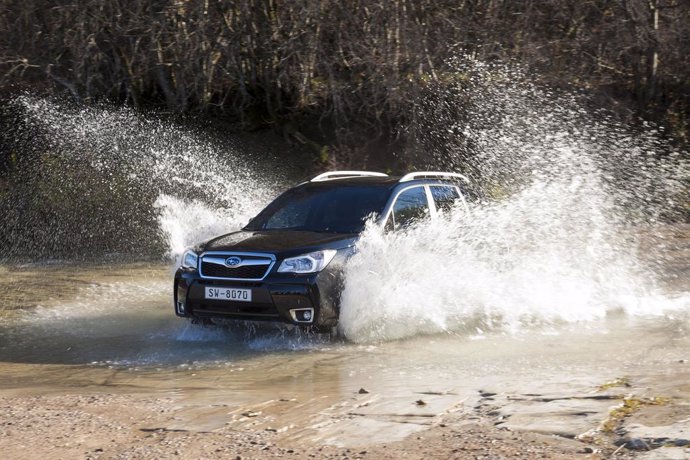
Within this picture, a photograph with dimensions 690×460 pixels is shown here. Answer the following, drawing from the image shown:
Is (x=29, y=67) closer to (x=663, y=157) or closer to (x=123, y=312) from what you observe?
(x=123, y=312)

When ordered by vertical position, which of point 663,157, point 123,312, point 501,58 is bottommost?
point 123,312

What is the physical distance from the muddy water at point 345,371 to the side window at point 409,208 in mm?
1176

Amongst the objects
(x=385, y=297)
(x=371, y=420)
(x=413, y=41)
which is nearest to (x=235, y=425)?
(x=371, y=420)

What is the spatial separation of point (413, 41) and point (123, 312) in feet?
32.3

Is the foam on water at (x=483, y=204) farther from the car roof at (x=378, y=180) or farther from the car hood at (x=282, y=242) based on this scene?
the car roof at (x=378, y=180)

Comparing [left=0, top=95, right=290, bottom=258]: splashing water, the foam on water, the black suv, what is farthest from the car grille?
[left=0, top=95, right=290, bottom=258]: splashing water

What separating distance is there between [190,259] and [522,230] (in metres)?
3.83

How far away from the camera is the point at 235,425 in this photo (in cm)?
597

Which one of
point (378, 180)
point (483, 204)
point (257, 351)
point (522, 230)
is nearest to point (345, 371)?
point (257, 351)

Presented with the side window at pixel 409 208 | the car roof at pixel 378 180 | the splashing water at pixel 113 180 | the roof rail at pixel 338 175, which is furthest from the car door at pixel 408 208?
the splashing water at pixel 113 180

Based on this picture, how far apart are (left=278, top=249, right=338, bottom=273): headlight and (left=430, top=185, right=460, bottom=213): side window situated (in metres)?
1.91

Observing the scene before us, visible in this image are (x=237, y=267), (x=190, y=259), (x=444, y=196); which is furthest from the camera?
(x=444, y=196)

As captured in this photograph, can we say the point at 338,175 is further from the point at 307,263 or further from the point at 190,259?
the point at 307,263

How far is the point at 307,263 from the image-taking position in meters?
8.54
